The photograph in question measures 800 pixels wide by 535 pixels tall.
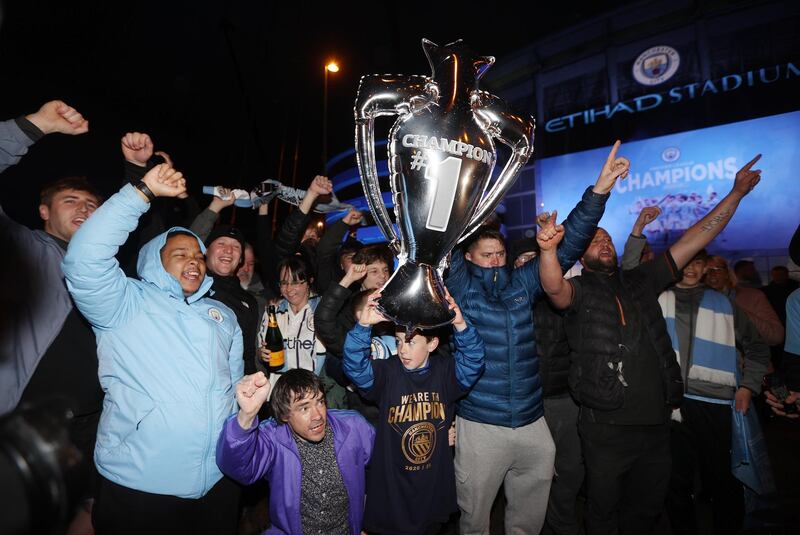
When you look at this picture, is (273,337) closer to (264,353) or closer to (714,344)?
(264,353)

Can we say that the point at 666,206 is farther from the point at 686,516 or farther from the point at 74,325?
the point at 74,325

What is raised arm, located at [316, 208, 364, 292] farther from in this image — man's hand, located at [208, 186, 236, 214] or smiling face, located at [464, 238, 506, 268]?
smiling face, located at [464, 238, 506, 268]

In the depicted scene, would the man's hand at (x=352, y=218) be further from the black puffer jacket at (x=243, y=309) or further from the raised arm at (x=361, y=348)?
the raised arm at (x=361, y=348)

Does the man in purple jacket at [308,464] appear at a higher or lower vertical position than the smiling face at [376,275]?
lower

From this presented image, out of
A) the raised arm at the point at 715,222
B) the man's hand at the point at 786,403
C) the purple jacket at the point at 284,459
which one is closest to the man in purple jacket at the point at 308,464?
the purple jacket at the point at 284,459

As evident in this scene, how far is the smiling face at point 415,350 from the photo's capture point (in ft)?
7.68

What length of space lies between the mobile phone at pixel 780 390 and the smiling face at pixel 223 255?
12.1ft

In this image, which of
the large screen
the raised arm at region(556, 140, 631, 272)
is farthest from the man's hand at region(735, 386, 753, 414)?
the large screen

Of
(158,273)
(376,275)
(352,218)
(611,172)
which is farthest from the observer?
(352,218)

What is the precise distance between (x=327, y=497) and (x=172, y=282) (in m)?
1.40

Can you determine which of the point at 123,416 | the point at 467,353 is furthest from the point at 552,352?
the point at 123,416

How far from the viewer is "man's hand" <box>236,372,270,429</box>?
72.7 inches

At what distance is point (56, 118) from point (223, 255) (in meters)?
1.43

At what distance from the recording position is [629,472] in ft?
8.88
